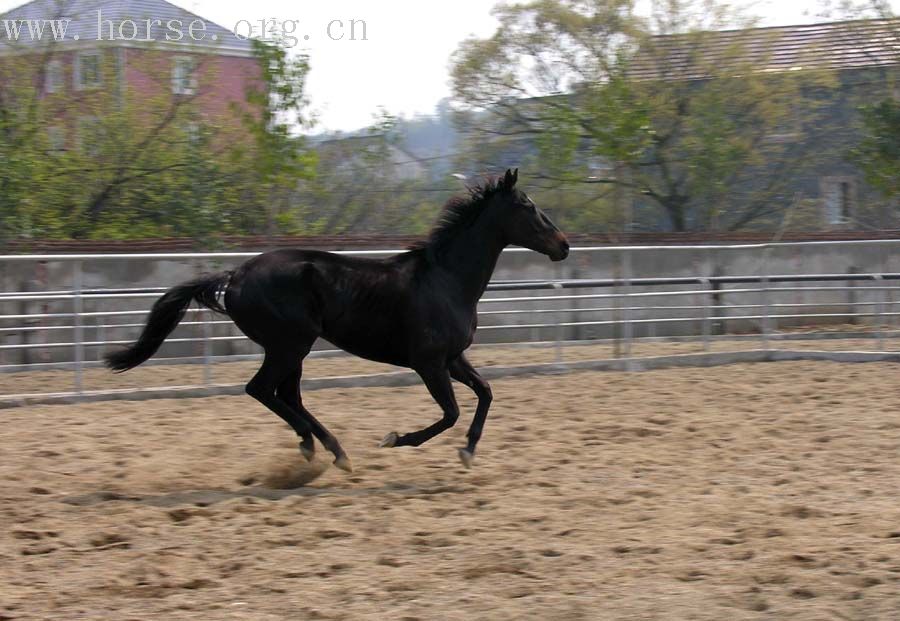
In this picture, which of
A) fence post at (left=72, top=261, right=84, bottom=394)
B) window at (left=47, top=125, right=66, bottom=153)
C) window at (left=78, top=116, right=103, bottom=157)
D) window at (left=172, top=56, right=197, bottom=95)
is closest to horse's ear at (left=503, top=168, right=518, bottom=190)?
fence post at (left=72, top=261, right=84, bottom=394)

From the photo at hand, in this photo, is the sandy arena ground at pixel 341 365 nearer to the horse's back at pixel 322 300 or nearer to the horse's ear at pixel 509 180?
the horse's back at pixel 322 300

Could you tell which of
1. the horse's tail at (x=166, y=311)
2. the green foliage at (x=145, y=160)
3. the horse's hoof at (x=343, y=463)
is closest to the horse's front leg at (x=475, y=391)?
the horse's hoof at (x=343, y=463)

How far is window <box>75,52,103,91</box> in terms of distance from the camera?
18.4m

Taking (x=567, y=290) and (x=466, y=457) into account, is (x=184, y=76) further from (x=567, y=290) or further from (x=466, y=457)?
(x=466, y=457)

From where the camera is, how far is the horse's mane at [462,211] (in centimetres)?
707

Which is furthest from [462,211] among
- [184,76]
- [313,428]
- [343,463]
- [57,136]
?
[184,76]

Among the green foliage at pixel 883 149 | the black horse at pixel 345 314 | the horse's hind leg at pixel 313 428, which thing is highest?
the green foliage at pixel 883 149

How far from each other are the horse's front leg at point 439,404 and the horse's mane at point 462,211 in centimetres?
86

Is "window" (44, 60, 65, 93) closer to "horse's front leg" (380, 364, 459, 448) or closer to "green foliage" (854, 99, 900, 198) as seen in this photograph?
"horse's front leg" (380, 364, 459, 448)

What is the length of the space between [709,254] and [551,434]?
349 inches

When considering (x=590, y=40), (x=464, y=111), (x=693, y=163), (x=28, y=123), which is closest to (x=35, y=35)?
(x=28, y=123)

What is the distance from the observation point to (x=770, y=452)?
7176 millimetres

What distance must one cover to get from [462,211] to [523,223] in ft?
1.31

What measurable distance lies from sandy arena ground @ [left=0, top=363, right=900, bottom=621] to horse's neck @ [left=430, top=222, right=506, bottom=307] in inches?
44.0
